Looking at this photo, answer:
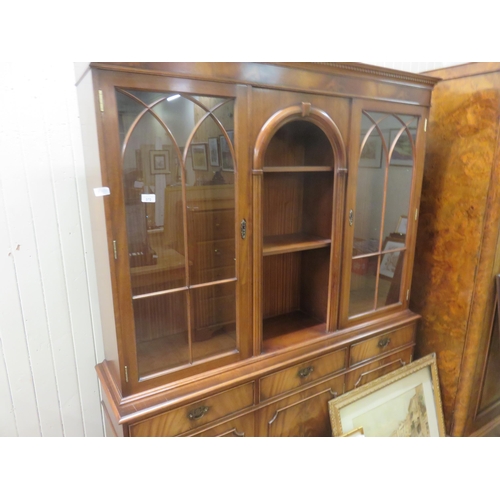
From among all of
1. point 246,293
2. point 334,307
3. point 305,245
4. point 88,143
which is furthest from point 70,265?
point 334,307

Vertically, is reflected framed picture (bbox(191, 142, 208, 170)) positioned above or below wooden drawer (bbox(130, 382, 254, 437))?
above

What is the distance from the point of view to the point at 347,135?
1.36 m

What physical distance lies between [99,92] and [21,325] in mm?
875

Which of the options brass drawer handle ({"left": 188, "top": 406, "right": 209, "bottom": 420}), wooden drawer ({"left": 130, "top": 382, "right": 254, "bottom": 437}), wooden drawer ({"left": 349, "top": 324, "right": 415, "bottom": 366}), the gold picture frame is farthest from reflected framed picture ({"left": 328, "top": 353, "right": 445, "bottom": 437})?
brass drawer handle ({"left": 188, "top": 406, "right": 209, "bottom": 420})

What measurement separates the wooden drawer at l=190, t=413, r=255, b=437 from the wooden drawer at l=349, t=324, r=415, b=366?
1.73 ft

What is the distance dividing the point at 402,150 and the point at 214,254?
97 centimetres

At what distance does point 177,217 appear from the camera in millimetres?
1147

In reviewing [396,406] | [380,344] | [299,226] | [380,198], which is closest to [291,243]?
[299,226]

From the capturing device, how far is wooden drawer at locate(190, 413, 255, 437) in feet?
4.18

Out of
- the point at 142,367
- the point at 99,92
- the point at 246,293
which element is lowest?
the point at 142,367

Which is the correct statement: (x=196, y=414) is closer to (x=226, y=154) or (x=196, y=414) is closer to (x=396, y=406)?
(x=226, y=154)

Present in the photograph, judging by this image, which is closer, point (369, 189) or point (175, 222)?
point (175, 222)

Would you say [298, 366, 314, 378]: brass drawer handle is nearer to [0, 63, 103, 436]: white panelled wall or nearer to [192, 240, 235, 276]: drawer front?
[192, 240, 235, 276]: drawer front
